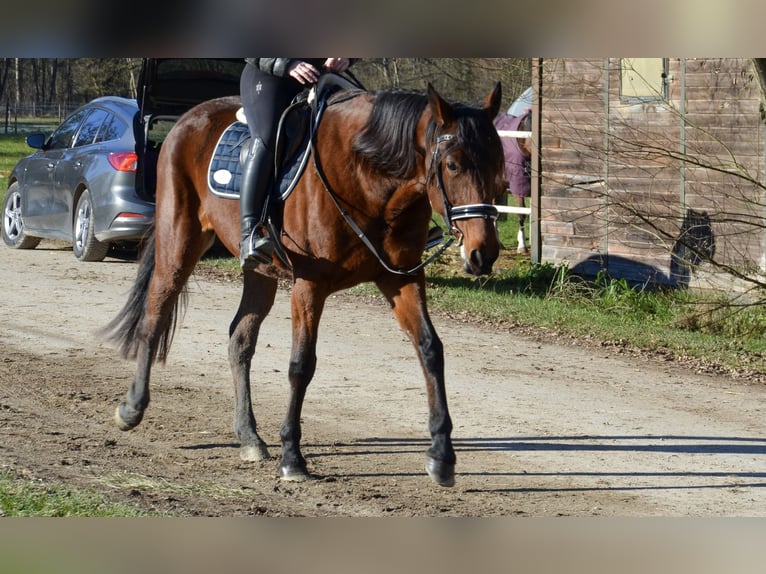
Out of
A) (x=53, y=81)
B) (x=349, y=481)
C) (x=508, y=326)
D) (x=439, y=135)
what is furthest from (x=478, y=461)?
(x=53, y=81)

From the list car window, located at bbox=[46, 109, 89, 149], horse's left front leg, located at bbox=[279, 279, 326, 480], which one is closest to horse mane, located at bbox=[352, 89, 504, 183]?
horse's left front leg, located at bbox=[279, 279, 326, 480]

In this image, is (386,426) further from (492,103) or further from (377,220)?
(492,103)

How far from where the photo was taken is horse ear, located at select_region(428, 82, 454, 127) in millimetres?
5641

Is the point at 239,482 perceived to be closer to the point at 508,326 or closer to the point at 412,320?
the point at 412,320

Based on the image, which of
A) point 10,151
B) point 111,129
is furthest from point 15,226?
point 10,151

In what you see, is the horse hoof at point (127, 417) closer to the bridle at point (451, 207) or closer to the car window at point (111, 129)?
the bridle at point (451, 207)

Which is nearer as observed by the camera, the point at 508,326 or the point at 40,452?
the point at 40,452

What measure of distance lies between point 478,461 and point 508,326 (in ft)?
15.8

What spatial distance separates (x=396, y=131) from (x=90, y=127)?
979 centimetres

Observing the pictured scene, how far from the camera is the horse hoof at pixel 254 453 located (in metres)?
6.92

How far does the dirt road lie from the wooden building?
105 inches

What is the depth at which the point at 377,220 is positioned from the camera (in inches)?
Result: 245

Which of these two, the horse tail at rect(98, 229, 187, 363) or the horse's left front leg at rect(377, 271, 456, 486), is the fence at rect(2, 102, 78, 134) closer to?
the horse tail at rect(98, 229, 187, 363)

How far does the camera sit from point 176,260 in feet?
24.5
